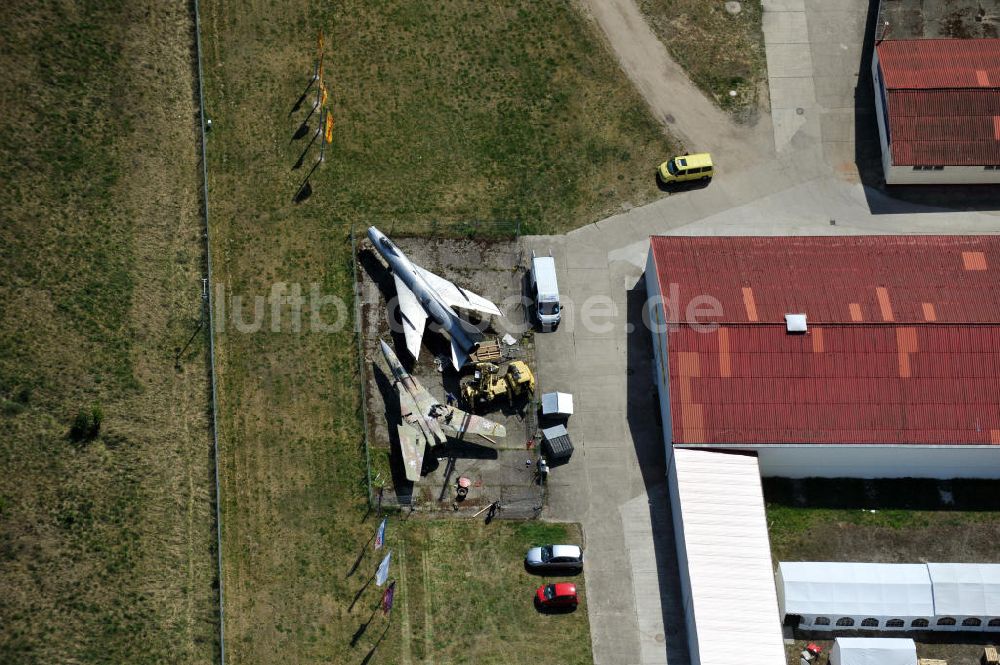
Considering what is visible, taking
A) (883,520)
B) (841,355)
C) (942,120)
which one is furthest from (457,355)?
(942,120)

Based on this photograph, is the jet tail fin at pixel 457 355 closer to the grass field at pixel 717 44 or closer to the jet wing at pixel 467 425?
the jet wing at pixel 467 425

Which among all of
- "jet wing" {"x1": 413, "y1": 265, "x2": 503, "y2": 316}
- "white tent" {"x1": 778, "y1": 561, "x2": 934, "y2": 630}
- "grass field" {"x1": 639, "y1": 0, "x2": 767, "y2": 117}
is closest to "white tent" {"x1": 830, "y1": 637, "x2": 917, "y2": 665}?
"white tent" {"x1": 778, "y1": 561, "x2": 934, "y2": 630}

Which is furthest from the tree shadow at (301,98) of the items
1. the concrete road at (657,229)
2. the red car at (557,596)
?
the red car at (557,596)

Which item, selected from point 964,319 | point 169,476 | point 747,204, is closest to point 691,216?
point 747,204

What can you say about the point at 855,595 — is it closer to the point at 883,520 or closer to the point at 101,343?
the point at 883,520

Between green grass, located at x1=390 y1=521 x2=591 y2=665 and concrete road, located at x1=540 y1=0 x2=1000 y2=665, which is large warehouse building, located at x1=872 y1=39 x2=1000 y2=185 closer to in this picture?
concrete road, located at x1=540 y1=0 x2=1000 y2=665

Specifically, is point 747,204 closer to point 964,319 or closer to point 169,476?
point 964,319
